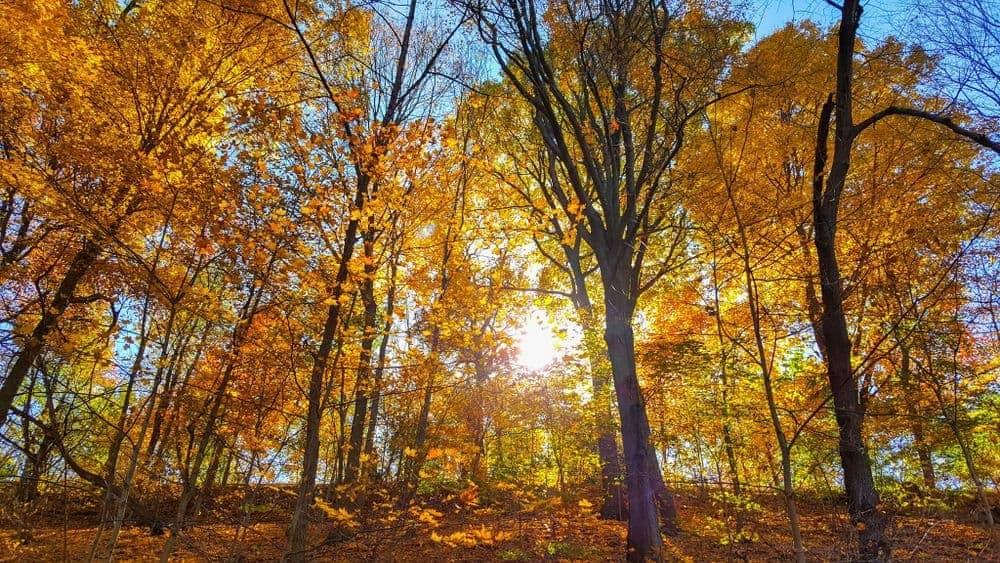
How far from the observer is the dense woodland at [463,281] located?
404 cm

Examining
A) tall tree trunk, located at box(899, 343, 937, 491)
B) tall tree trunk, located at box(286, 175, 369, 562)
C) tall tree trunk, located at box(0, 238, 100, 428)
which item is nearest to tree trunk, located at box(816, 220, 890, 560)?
tall tree trunk, located at box(899, 343, 937, 491)

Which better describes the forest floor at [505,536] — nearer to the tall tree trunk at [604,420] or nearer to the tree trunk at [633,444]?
the tall tree trunk at [604,420]

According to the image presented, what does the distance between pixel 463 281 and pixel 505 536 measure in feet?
11.1

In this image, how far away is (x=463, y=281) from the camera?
19.8 ft

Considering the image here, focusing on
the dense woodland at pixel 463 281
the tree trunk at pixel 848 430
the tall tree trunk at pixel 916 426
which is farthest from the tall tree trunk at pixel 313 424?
the tall tree trunk at pixel 916 426

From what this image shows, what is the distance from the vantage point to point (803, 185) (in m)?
8.12

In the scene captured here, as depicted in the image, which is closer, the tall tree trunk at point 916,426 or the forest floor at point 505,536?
the forest floor at point 505,536

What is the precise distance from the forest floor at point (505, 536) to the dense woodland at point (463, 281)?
10cm

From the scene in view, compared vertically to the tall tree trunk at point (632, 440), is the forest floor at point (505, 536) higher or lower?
lower

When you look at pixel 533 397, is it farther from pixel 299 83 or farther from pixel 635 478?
pixel 299 83

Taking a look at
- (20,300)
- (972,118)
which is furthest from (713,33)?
(20,300)

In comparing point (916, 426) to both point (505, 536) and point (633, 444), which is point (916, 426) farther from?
point (505, 536)

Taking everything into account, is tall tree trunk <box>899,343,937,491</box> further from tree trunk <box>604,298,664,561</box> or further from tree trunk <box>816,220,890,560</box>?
tree trunk <box>604,298,664,561</box>

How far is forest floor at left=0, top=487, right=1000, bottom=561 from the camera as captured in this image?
219 inches
